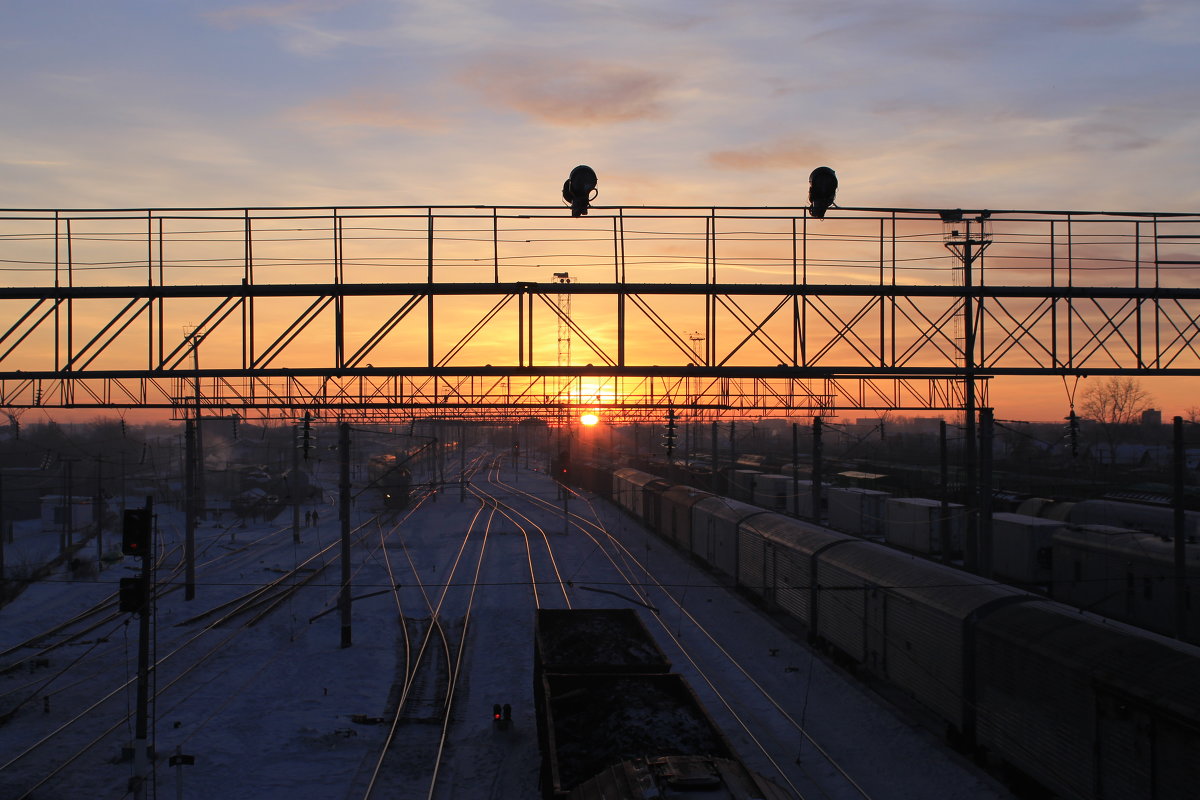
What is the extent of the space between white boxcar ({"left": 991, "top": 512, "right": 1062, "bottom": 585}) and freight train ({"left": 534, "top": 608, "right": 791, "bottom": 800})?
49.4ft

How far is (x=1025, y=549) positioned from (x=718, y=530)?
9938 millimetres

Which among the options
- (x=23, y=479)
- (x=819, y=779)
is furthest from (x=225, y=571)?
(x=23, y=479)

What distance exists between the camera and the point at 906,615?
1551 cm

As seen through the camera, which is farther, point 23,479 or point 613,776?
point 23,479

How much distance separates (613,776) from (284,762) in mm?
8477

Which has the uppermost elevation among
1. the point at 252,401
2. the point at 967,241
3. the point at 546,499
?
the point at 967,241

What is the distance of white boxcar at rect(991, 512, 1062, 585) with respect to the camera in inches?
991

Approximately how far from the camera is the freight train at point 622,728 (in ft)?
25.9

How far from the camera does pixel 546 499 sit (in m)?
66.7

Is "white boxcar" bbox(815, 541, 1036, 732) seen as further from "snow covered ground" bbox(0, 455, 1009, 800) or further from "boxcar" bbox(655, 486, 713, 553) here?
"boxcar" bbox(655, 486, 713, 553)

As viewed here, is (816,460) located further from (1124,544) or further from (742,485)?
(742,485)

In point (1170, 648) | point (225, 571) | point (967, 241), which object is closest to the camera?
point (1170, 648)

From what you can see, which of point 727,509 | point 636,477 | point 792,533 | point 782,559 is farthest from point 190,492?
point 636,477

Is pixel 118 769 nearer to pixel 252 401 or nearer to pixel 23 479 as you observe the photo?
pixel 252 401
